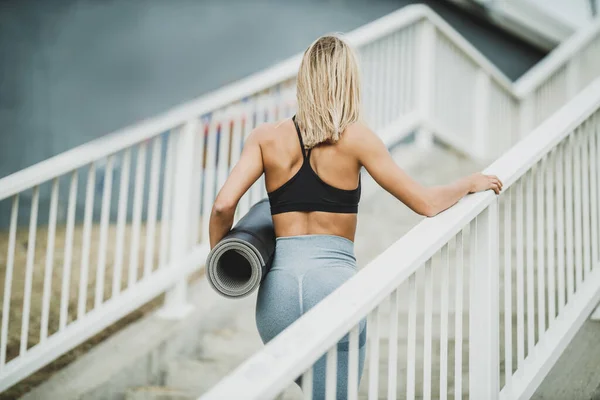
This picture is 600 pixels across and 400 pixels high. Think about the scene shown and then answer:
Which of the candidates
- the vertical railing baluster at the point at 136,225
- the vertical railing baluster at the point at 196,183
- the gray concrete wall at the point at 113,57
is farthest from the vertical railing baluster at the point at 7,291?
the gray concrete wall at the point at 113,57

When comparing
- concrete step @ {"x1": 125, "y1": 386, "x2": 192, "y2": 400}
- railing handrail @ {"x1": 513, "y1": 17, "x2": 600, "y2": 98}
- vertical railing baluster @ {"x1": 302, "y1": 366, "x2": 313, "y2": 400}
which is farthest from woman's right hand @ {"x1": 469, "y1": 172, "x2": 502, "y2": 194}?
railing handrail @ {"x1": 513, "y1": 17, "x2": 600, "y2": 98}

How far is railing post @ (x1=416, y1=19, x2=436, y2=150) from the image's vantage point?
5312 millimetres

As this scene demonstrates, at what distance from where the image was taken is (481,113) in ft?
19.2

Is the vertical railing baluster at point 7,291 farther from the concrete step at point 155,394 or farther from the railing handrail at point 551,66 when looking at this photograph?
the railing handrail at point 551,66

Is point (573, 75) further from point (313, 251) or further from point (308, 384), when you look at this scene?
point (308, 384)

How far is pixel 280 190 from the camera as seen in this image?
179cm

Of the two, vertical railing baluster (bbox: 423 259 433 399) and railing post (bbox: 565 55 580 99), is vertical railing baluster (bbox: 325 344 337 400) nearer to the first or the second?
vertical railing baluster (bbox: 423 259 433 399)

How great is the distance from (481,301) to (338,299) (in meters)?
0.73

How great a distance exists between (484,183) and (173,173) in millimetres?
2218

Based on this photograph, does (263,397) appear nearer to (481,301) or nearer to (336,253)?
(336,253)

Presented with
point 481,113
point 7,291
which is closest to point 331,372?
point 7,291

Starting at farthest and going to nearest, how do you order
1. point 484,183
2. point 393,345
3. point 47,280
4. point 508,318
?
point 47,280, point 508,318, point 484,183, point 393,345

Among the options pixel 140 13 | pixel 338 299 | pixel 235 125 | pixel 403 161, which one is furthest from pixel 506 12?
pixel 338 299

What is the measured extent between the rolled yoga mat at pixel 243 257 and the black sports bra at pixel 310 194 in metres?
0.11
